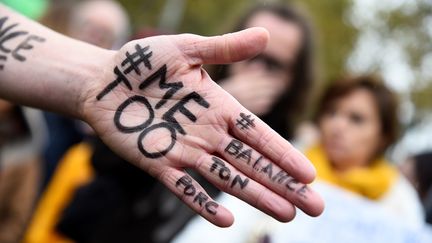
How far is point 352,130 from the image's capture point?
2.80 m

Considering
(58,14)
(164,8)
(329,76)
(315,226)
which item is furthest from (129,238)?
(164,8)

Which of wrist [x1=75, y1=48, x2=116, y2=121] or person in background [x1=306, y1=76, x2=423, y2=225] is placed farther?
person in background [x1=306, y1=76, x2=423, y2=225]

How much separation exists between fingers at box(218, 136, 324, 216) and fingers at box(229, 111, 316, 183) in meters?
0.01

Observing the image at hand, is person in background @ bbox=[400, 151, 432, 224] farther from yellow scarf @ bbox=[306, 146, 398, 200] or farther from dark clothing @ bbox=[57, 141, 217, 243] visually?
dark clothing @ bbox=[57, 141, 217, 243]

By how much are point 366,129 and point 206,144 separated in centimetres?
149

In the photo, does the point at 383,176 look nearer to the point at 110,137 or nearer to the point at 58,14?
the point at 110,137

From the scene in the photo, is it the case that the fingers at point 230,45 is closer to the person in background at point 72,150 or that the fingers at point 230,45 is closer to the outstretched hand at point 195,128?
the outstretched hand at point 195,128

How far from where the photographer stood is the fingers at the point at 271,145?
1.45 m

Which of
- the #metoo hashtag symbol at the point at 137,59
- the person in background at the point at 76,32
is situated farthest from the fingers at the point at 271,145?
the person in background at the point at 76,32

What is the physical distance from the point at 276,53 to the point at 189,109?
1.22 m

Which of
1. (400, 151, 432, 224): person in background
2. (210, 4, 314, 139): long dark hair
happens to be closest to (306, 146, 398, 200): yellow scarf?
(210, 4, 314, 139): long dark hair

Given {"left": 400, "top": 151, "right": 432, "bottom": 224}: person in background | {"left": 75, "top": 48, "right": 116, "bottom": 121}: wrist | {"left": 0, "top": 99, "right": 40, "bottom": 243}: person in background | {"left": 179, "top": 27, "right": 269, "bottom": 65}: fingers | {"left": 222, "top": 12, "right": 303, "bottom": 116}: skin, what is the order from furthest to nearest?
{"left": 400, "top": 151, "right": 432, "bottom": 224}: person in background → {"left": 0, "top": 99, "right": 40, "bottom": 243}: person in background → {"left": 222, "top": 12, "right": 303, "bottom": 116}: skin → {"left": 75, "top": 48, "right": 116, "bottom": 121}: wrist → {"left": 179, "top": 27, "right": 269, "bottom": 65}: fingers

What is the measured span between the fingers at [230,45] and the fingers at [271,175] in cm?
19

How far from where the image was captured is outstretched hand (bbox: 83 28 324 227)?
1.46 m
